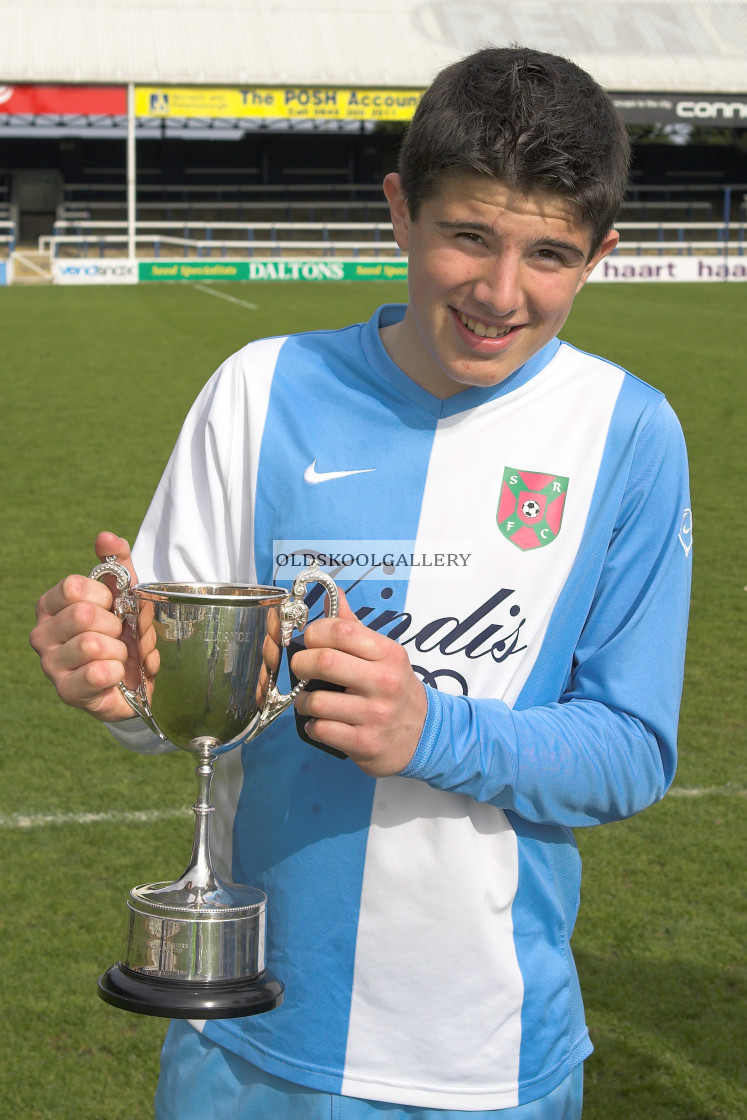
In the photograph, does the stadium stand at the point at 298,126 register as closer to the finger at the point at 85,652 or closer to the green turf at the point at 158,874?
the green turf at the point at 158,874

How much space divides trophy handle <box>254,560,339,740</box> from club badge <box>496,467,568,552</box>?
0.82 feet

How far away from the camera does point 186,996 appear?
3.70 feet

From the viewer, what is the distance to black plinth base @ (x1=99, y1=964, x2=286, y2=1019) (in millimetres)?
1115

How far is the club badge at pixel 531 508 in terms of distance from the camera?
1363mm

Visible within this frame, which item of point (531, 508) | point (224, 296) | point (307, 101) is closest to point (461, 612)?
point (531, 508)

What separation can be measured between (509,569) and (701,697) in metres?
3.98

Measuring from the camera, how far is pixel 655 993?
325 centimetres

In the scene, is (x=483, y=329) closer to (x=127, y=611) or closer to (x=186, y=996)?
(x=127, y=611)

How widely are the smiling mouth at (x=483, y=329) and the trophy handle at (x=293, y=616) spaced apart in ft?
0.97

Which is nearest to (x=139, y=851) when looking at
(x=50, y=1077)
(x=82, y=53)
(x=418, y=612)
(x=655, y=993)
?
(x=50, y=1077)

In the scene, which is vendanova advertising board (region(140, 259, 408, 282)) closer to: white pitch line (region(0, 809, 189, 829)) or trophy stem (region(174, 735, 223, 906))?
white pitch line (region(0, 809, 189, 829))

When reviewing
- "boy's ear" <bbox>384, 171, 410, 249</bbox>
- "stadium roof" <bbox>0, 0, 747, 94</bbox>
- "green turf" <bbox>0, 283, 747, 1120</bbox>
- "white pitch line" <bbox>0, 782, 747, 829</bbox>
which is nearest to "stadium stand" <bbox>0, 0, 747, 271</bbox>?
"stadium roof" <bbox>0, 0, 747, 94</bbox>

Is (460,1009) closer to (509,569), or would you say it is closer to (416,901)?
(416,901)

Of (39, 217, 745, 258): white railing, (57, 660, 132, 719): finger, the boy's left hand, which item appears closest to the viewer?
the boy's left hand
